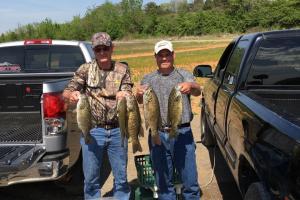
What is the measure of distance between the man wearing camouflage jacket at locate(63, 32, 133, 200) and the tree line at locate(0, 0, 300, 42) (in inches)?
3014

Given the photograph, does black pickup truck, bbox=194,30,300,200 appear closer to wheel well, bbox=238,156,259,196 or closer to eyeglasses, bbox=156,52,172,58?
wheel well, bbox=238,156,259,196

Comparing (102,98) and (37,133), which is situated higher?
(102,98)

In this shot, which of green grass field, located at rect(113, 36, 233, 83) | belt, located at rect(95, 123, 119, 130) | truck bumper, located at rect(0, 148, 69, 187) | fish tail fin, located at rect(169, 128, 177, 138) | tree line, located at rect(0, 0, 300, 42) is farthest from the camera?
tree line, located at rect(0, 0, 300, 42)

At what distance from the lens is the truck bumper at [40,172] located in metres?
4.64

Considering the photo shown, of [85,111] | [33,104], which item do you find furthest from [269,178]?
[33,104]

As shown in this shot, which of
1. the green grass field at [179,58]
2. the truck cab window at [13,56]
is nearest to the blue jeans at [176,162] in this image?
the truck cab window at [13,56]

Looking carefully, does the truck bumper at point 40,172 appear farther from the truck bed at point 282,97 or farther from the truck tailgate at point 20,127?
the truck bed at point 282,97

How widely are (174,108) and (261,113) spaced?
719 mm

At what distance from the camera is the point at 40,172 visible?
474 centimetres

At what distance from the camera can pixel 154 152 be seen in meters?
4.39

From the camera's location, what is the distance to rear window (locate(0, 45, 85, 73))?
7320mm

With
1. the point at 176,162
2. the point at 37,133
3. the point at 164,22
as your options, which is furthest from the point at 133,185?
the point at 164,22

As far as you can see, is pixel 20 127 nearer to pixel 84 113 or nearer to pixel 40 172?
pixel 40 172

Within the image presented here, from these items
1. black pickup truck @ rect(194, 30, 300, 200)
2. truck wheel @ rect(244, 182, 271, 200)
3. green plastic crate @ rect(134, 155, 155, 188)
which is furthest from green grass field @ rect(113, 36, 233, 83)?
truck wheel @ rect(244, 182, 271, 200)
